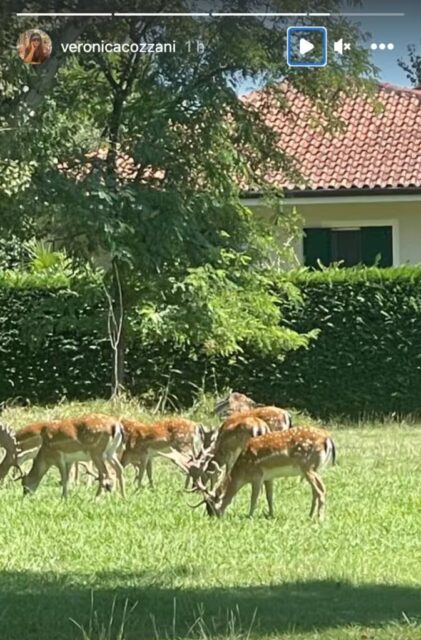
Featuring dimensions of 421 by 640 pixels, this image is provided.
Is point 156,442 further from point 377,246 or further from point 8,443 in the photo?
point 377,246

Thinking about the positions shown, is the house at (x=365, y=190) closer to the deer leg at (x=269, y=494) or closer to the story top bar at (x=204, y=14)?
the story top bar at (x=204, y=14)

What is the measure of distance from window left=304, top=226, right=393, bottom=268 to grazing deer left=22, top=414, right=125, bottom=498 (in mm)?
11071

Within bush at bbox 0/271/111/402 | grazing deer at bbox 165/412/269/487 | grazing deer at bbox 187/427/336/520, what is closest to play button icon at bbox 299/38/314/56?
grazing deer at bbox 165/412/269/487

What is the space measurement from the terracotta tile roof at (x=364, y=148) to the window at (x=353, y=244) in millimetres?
1020

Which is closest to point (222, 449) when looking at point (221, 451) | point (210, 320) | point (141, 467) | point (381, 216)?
point (221, 451)

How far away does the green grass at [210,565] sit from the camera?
689cm

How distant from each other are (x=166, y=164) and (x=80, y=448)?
6.46 meters

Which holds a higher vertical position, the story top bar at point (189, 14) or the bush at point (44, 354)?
the story top bar at point (189, 14)

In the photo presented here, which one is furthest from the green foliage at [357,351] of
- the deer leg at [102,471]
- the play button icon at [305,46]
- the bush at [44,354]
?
the deer leg at [102,471]

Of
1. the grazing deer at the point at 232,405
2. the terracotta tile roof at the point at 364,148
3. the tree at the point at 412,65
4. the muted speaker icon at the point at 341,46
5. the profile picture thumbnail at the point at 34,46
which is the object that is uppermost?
the profile picture thumbnail at the point at 34,46

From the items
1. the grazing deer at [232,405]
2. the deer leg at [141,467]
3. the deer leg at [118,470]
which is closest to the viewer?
the deer leg at [118,470]

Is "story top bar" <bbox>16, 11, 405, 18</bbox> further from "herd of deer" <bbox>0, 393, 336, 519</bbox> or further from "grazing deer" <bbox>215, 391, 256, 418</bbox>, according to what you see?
"grazing deer" <bbox>215, 391, 256, 418</bbox>

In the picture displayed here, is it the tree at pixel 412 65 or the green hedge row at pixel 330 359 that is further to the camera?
the green hedge row at pixel 330 359

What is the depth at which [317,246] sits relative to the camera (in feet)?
75.0
